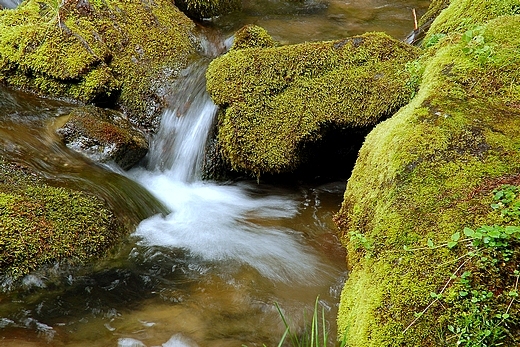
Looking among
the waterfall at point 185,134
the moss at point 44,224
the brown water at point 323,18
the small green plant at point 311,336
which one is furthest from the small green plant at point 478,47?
the brown water at point 323,18

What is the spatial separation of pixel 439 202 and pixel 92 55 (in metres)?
5.55

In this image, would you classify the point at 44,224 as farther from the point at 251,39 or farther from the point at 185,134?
the point at 251,39

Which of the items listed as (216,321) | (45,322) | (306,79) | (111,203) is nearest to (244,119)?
(306,79)

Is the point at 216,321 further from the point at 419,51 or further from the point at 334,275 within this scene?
the point at 419,51

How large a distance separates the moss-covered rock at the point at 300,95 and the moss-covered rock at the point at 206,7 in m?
4.34

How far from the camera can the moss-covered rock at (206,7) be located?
923cm

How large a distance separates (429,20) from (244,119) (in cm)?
403

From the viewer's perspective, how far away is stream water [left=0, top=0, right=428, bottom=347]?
338 centimetres

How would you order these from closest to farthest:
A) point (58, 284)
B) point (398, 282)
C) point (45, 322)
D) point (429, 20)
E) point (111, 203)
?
point (398, 282) < point (45, 322) < point (58, 284) < point (111, 203) < point (429, 20)

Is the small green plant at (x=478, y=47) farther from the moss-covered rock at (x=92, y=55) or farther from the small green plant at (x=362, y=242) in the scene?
the moss-covered rock at (x=92, y=55)

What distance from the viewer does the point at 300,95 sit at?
5.25m

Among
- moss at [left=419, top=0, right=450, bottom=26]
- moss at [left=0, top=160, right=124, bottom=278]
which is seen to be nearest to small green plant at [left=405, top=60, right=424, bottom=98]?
moss at [left=419, top=0, right=450, bottom=26]

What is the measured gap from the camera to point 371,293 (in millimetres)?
2645

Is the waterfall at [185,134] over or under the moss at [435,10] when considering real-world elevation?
under
